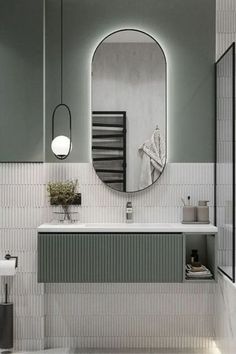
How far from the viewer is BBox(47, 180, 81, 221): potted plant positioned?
387 centimetres

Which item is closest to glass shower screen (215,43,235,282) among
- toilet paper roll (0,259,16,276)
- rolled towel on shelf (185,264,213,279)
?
rolled towel on shelf (185,264,213,279)

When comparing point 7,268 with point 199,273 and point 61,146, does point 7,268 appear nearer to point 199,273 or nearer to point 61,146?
point 61,146

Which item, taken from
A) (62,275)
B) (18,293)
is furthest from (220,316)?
(18,293)

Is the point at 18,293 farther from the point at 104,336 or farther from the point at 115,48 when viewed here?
the point at 115,48

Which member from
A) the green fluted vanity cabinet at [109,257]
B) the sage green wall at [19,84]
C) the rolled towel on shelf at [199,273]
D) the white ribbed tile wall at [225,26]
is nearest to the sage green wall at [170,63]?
the white ribbed tile wall at [225,26]

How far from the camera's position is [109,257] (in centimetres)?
363

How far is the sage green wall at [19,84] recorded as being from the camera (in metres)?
3.81

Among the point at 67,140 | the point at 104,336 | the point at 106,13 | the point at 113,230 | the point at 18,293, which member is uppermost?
the point at 106,13

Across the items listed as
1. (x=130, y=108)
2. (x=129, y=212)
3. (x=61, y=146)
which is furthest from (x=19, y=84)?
(x=129, y=212)

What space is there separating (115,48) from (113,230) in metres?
1.37

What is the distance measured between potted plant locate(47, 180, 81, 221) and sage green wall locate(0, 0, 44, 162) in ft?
0.77

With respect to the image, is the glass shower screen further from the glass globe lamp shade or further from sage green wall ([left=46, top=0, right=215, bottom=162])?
the glass globe lamp shade

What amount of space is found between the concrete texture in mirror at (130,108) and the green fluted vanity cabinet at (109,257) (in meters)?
0.49

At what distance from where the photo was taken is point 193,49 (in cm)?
398
